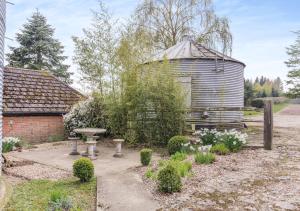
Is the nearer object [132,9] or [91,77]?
[91,77]

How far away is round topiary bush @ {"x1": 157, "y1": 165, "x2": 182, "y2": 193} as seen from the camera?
598 cm

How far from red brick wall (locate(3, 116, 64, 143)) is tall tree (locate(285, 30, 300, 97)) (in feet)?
64.9

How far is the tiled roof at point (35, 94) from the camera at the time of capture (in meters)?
13.8

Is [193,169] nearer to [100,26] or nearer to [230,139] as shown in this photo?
[230,139]

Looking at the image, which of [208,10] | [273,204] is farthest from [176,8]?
[273,204]

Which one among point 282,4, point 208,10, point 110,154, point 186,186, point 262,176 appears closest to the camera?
point 186,186

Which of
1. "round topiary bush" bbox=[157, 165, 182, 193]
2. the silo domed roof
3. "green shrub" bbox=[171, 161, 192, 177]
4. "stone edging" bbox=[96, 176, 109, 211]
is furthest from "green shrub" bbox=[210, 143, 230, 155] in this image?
the silo domed roof

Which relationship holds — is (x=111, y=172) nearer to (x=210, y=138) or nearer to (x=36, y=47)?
(x=210, y=138)

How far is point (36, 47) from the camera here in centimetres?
2820

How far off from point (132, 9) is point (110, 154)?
1415 centimetres

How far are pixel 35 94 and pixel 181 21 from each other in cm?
1252

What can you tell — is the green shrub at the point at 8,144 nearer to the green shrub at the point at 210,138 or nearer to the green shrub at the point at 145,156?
the green shrub at the point at 145,156

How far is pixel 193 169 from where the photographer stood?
771 centimetres

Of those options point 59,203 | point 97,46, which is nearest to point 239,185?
point 59,203
